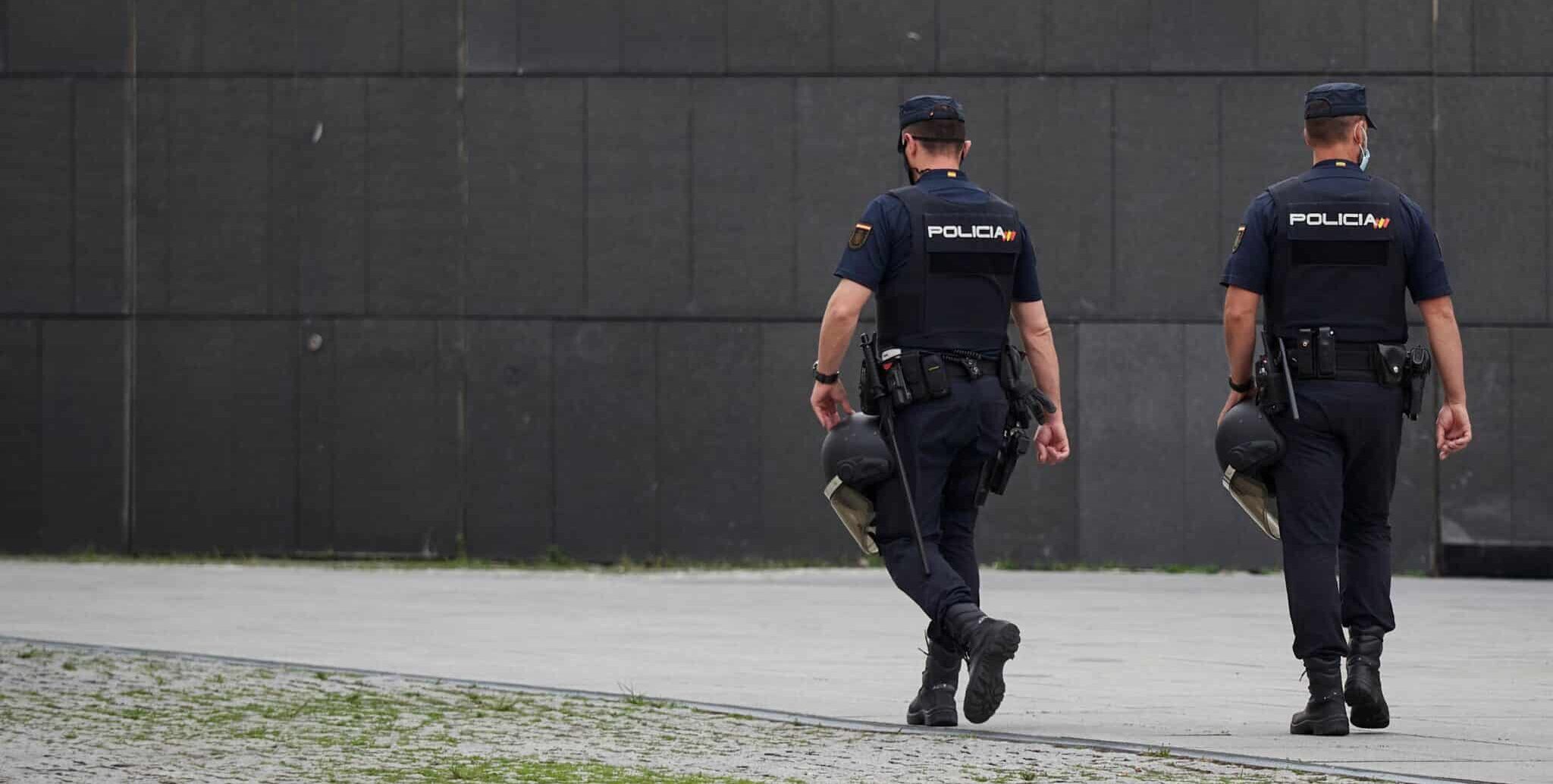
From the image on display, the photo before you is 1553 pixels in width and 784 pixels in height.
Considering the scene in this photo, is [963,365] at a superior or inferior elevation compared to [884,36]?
inferior

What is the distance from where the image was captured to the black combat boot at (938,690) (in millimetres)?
7336

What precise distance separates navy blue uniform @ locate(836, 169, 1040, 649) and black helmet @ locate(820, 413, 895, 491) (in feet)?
0.23

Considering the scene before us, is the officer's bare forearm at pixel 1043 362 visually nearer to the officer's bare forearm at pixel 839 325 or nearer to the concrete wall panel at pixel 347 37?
the officer's bare forearm at pixel 839 325

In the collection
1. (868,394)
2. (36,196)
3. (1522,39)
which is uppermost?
(1522,39)

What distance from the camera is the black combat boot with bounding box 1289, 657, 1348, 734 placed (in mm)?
7047

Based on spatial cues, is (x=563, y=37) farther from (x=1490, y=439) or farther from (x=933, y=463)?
(x=933, y=463)

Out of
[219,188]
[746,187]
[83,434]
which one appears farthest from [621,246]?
[83,434]

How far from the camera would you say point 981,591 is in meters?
13.6

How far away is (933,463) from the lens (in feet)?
24.3

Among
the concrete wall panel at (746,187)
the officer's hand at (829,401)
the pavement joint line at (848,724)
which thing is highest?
the concrete wall panel at (746,187)

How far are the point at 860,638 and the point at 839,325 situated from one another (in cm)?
374

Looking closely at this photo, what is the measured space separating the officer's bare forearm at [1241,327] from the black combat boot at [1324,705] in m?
0.99

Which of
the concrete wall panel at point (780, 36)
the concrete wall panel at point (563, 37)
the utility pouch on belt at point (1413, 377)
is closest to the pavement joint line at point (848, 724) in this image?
the utility pouch on belt at point (1413, 377)

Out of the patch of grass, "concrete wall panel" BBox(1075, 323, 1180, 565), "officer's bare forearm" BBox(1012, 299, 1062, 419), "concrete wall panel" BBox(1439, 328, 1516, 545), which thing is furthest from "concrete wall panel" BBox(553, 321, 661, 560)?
the patch of grass
